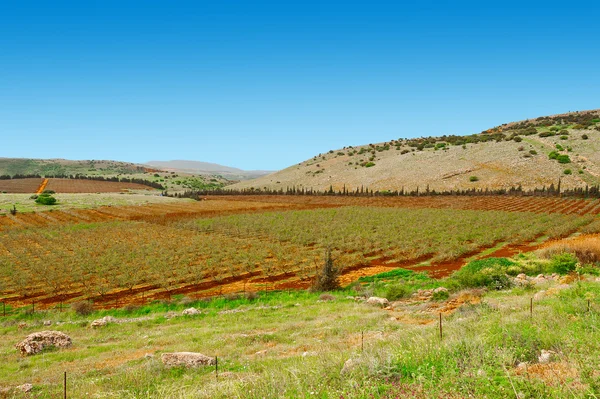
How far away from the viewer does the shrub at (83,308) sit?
1729 centimetres

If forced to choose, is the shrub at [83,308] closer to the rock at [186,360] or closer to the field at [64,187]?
the rock at [186,360]

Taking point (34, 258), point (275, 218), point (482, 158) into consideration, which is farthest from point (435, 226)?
point (482, 158)

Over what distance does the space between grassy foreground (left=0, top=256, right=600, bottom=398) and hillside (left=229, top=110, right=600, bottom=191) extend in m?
74.5

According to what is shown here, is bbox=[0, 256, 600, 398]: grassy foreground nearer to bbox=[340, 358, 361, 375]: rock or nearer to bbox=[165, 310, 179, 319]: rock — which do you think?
bbox=[340, 358, 361, 375]: rock

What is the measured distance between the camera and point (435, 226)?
40312mm

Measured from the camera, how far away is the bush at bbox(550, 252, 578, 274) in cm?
1862

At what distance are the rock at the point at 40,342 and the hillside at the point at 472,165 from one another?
268 ft

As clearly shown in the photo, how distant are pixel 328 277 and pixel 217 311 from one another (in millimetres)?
6061

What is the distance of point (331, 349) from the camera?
9695 millimetres

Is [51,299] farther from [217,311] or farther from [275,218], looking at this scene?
[275,218]

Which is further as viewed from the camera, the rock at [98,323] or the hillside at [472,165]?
the hillside at [472,165]

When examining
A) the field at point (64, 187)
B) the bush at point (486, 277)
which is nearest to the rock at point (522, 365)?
the bush at point (486, 277)

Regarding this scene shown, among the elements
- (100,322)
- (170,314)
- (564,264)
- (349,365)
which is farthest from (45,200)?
(349,365)

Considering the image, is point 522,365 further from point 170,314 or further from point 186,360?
point 170,314
